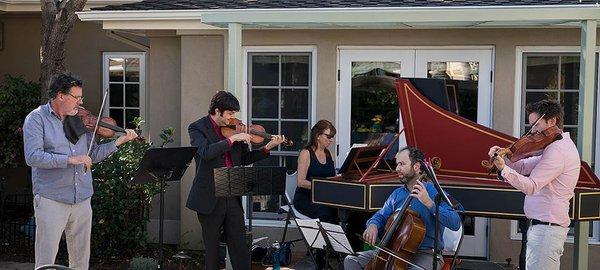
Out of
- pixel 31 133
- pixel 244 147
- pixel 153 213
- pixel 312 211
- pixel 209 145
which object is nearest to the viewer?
pixel 31 133

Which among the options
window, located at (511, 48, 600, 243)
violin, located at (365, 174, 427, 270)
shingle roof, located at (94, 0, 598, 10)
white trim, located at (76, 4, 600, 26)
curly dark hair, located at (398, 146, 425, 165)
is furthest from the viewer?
window, located at (511, 48, 600, 243)

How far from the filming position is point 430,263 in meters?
5.60

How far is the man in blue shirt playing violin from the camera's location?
5.42m

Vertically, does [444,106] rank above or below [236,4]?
below

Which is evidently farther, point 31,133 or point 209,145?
point 209,145

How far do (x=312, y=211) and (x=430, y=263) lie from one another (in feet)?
7.09

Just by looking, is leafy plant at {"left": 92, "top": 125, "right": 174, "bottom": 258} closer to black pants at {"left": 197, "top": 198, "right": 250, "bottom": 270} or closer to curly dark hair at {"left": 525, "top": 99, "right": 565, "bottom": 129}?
black pants at {"left": 197, "top": 198, "right": 250, "bottom": 270}

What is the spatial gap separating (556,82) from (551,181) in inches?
119

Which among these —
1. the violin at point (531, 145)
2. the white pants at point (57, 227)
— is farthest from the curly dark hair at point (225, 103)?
the violin at point (531, 145)

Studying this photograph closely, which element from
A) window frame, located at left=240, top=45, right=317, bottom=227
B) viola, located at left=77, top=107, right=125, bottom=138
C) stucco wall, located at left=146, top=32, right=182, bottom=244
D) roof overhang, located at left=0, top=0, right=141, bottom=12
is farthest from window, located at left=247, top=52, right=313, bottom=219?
roof overhang, located at left=0, top=0, right=141, bottom=12

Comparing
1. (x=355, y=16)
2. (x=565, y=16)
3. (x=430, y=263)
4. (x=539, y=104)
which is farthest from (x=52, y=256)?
(x=565, y=16)

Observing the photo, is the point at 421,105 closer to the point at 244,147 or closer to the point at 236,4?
the point at 244,147

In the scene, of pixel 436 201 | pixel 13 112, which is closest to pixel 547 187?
pixel 436 201

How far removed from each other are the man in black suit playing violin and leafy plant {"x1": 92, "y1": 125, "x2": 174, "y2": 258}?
2.02 meters
